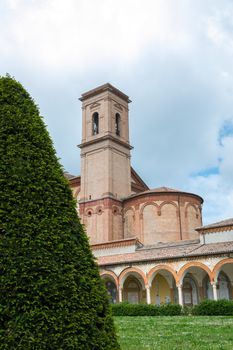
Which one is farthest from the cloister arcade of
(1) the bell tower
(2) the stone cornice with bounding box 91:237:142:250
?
(1) the bell tower

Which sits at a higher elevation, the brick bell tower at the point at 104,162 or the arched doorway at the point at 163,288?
the brick bell tower at the point at 104,162

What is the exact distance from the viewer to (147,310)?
20.6 metres

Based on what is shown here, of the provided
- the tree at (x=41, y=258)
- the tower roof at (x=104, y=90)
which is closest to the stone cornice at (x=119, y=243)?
the tower roof at (x=104, y=90)

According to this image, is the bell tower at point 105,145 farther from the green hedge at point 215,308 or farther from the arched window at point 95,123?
the green hedge at point 215,308

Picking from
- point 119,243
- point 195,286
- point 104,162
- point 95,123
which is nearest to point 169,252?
point 195,286

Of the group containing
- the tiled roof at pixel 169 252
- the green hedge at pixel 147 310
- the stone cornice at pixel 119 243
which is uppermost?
the stone cornice at pixel 119 243

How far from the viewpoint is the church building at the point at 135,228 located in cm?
2558

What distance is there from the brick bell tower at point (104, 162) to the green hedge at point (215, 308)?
1661 cm

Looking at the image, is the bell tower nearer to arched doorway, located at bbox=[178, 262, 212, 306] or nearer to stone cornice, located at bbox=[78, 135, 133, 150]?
stone cornice, located at bbox=[78, 135, 133, 150]

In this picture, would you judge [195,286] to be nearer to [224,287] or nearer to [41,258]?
[224,287]

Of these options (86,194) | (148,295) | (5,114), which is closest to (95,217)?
(86,194)

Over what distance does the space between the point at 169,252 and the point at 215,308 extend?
8110mm

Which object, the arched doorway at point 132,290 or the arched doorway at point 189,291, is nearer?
the arched doorway at point 189,291

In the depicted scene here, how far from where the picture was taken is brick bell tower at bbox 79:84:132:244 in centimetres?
3609
